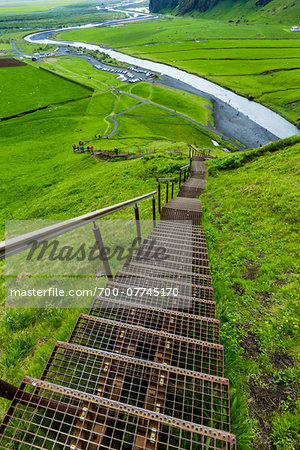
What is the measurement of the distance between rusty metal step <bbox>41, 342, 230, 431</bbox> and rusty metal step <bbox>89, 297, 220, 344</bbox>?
1.95ft

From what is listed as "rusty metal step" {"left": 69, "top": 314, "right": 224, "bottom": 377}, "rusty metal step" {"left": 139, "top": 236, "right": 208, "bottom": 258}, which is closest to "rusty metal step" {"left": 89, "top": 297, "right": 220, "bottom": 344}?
"rusty metal step" {"left": 69, "top": 314, "right": 224, "bottom": 377}

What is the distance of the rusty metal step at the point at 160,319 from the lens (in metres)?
3.11

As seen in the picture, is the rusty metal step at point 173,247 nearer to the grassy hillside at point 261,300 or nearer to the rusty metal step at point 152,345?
the grassy hillside at point 261,300

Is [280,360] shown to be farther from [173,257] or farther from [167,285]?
[173,257]

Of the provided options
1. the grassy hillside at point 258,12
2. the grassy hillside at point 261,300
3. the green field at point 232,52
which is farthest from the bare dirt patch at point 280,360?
the grassy hillside at point 258,12

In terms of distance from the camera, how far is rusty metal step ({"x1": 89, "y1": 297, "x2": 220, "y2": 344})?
311 cm

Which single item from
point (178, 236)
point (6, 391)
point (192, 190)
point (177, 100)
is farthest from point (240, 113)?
point (6, 391)

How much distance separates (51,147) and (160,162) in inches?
1153

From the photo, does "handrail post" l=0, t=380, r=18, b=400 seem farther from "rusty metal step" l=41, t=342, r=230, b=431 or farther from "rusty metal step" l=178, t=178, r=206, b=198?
"rusty metal step" l=178, t=178, r=206, b=198

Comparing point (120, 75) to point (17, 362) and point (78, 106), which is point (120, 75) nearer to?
point (78, 106)

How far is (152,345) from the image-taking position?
113 inches

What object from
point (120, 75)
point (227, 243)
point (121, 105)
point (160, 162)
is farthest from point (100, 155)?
point (120, 75)

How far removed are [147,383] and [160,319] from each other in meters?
0.87

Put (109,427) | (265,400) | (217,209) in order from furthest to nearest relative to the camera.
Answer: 1. (217,209)
2. (265,400)
3. (109,427)
